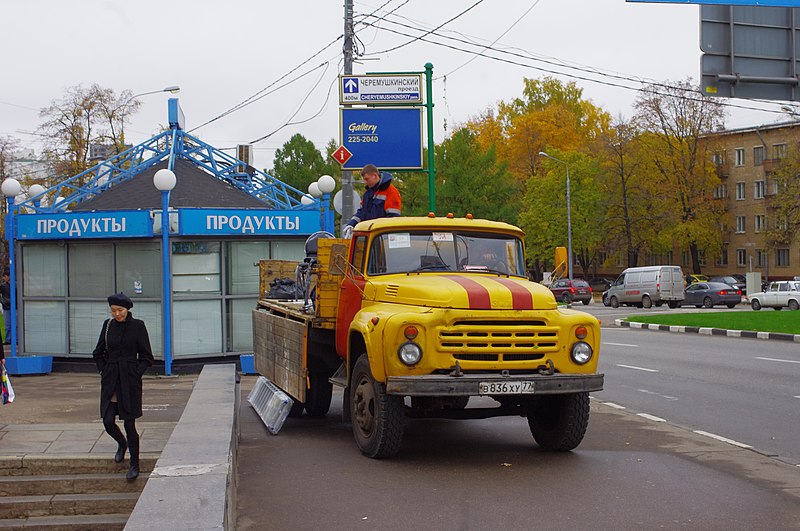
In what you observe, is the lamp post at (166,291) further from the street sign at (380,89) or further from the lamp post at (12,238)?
the street sign at (380,89)

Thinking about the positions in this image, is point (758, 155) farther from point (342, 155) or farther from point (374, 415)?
point (374, 415)

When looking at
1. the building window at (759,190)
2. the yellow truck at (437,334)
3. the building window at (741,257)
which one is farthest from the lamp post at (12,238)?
the building window at (741,257)

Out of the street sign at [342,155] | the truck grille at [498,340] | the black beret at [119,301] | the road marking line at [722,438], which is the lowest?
the road marking line at [722,438]

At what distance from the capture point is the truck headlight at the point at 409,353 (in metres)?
8.52

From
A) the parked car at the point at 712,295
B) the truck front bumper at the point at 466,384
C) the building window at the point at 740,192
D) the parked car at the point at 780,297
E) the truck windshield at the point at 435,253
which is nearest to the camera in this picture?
the truck front bumper at the point at 466,384

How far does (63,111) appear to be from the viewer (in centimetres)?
4859

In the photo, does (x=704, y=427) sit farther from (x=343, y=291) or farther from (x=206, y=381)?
(x=206, y=381)

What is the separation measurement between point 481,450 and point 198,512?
4866 millimetres

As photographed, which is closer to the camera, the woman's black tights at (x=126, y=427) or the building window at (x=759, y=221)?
the woman's black tights at (x=126, y=427)

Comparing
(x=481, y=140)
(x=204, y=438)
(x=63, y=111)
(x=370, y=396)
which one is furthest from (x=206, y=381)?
(x=481, y=140)

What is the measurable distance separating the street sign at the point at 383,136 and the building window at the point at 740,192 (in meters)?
59.9

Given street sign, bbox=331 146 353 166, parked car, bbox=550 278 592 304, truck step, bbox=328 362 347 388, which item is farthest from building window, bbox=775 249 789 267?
truck step, bbox=328 362 347 388

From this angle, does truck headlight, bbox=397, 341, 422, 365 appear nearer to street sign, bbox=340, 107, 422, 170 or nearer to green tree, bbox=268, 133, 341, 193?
street sign, bbox=340, 107, 422, 170

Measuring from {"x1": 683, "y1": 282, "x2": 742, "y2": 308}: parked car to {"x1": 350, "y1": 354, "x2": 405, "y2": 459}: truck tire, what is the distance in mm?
42475
